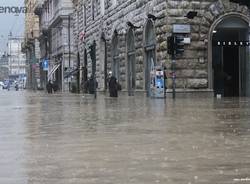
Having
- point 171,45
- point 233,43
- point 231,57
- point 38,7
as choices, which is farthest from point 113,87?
point 38,7

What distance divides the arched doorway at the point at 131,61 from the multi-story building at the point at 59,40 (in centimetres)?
2605

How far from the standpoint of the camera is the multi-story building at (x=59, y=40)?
7469cm

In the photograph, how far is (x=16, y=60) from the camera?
569 feet

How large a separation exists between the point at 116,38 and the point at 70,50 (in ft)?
93.2

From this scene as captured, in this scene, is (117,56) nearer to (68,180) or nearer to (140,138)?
(140,138)

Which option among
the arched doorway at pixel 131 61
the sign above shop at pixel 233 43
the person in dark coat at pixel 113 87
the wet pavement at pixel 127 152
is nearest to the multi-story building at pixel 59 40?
the arched doorway at pixel 131 61

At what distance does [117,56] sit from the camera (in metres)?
46.5

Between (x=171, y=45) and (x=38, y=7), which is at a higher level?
(x=38, y=7)

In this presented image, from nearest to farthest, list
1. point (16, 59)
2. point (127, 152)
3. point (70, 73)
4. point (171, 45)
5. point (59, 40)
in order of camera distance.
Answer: point (127, 152), point (171, 45), point (70, 73), point (59, 40), point (16, 59)

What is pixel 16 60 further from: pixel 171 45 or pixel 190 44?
pixel 171 45

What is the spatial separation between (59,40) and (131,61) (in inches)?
1538

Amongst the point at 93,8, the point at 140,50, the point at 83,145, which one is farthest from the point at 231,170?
the point at 93,8

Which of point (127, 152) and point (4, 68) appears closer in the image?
point (127, 152)

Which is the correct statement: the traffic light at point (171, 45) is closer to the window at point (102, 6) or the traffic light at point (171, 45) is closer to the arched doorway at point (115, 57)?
the arched doorway at point (115, 57)
